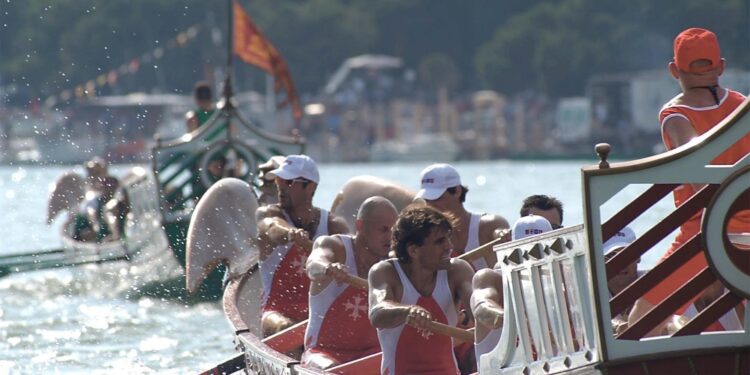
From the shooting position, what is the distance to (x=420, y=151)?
290 ft

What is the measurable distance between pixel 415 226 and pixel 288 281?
2975 millimetres

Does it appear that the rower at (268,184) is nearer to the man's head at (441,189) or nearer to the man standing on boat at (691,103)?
the man's head at (441,189)

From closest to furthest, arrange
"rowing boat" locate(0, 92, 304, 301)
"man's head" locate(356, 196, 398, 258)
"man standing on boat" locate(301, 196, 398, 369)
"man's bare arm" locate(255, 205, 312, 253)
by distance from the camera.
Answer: "man's head" locate(356, 196, 398, 258) < "man standing on boat" locate(301, 196, 398, 369) < "man's bare arm" locate(255, 205, 312, 253) < "rowing boat" locate(0, 92, 304, 301)

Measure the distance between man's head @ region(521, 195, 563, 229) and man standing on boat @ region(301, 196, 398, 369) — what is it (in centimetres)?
66

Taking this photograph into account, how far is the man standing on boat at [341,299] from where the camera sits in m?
7.85

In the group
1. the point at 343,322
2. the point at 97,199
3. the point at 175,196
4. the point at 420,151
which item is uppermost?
the point at 343,322

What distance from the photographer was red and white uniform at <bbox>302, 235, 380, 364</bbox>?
8148 millimetres

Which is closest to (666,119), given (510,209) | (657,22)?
(510,209)

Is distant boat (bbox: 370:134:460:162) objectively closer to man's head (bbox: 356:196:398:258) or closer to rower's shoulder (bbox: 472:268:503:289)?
man's head (bbox: 356:196:398:258)

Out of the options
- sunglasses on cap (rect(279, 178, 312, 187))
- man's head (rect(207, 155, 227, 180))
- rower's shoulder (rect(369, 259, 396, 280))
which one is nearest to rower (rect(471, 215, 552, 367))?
rower's shoulder (rect(369, 259, 396, 280))

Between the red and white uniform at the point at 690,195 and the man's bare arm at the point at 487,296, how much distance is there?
2.03 feet

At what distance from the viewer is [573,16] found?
9488 centimetres

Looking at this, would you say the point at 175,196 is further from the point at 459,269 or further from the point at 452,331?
the point at 452,331

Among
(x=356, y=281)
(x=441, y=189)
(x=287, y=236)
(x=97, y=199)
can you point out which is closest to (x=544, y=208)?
(x=441, y=189)
